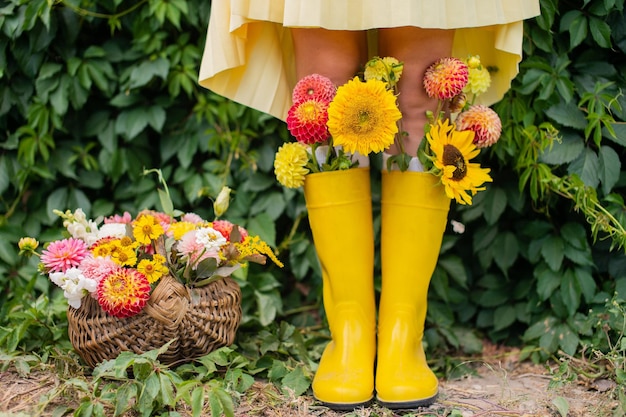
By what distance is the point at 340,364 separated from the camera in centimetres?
126

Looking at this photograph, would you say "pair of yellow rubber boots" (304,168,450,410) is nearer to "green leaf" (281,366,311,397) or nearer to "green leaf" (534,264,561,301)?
"green leaf" (281,366,311,397)

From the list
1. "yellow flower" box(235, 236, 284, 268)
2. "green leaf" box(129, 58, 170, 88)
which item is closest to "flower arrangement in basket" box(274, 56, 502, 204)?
"yellow flower" box(235, 236, 284, 268)

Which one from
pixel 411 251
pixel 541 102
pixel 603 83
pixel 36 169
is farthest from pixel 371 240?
pixel 36 169

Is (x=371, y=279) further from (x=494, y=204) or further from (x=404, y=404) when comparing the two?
(x=494, y=204)

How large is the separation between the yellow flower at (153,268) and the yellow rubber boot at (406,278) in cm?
42

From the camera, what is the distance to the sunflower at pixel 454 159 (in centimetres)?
118

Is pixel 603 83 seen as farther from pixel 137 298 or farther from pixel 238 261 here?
pixel 137 298

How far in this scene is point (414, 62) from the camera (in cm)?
124

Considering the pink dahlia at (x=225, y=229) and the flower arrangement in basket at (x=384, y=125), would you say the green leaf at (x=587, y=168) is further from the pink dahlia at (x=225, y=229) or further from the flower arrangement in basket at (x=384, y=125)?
the pink dahlia at (x=225, y=229)

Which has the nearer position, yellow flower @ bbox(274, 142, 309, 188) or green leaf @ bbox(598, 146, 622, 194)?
yellow flower @ bbox(274, 142, 309, 188)

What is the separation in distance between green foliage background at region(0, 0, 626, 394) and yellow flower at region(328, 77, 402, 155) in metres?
0.52

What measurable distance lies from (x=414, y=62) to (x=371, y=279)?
0.42 metres

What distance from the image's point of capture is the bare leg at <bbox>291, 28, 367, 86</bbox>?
1229mm

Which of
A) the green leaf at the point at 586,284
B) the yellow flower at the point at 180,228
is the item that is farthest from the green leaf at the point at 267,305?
the green leaf at the point at 586,284
